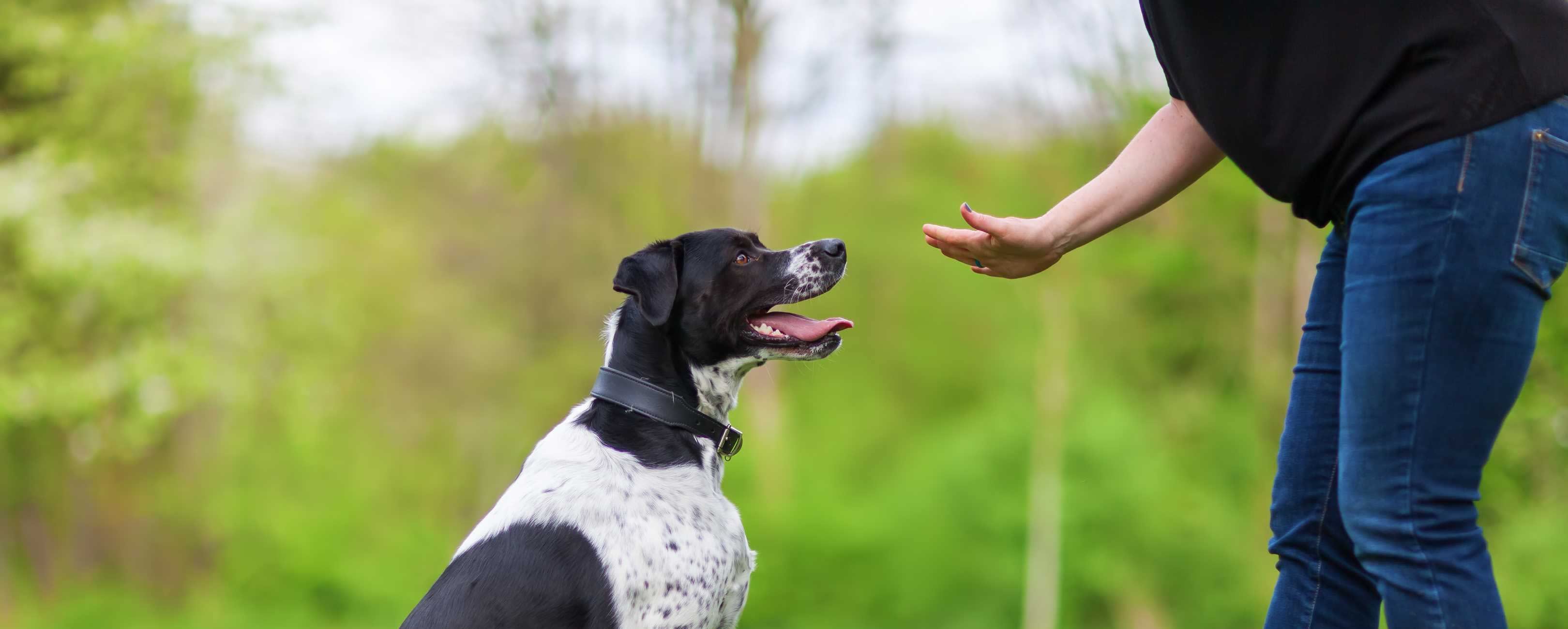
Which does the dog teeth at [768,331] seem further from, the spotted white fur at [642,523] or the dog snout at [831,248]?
the spotted white fur at [642,523]

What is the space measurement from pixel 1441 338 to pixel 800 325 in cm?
175

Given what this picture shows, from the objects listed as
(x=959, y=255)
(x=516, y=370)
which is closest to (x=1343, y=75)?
(x=959, y=255)

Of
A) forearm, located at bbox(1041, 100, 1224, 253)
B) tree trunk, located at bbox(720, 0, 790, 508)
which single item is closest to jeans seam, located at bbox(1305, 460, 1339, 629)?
forearm, located at bbox(1041, 100, 1224, 253)

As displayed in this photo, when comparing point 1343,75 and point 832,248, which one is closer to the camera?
point 1343,75

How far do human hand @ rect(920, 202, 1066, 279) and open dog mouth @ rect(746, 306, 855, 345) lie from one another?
0.80 meters

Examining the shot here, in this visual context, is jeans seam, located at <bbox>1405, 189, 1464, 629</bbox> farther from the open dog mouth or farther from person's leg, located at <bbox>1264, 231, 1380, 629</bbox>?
the open dog mouth

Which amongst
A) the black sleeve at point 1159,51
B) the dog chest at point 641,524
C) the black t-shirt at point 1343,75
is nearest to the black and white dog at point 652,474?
the dog chest at point 641,524

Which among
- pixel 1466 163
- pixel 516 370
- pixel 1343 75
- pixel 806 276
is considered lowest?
pixel 516 370

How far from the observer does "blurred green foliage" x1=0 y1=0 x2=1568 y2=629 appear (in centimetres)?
1260

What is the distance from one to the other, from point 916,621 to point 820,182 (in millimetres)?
6008

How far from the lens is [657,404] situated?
9.05ft

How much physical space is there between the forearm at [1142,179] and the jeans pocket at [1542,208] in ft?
1.79

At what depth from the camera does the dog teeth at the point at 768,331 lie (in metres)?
3.02

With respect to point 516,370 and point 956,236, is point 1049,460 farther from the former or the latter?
point 956,236
